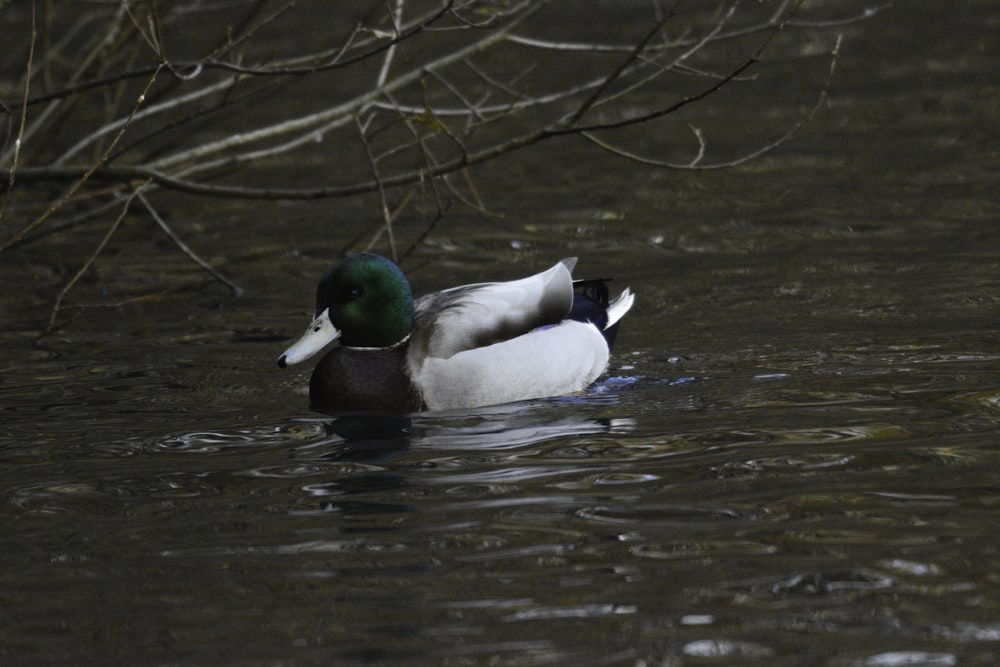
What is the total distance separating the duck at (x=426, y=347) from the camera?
7387 millimetres

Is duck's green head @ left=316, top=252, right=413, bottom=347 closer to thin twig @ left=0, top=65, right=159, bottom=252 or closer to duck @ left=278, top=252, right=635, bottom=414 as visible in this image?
duck @ left=278, top=252, right=635, bottom=414

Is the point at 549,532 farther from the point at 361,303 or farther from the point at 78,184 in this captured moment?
the point at 78,184

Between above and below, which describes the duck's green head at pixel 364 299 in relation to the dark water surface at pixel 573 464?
above

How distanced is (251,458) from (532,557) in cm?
186

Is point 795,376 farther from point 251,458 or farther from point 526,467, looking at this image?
point 251,458

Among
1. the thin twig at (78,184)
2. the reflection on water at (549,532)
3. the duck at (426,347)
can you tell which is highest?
the thin twig at (78,184)

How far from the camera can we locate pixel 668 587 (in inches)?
193

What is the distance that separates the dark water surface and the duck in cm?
14

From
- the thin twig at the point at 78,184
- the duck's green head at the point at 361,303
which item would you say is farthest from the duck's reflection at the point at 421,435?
the thin twig at the point at 78,184

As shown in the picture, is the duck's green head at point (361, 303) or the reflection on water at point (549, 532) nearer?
the reflection on water at point (549, 532)

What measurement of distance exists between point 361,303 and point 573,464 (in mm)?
1616

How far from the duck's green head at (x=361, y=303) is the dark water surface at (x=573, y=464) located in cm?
44

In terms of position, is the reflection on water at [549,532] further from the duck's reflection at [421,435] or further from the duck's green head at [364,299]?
the duck's green head at [364,299]

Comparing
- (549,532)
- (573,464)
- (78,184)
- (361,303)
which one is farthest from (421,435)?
(78,184)
